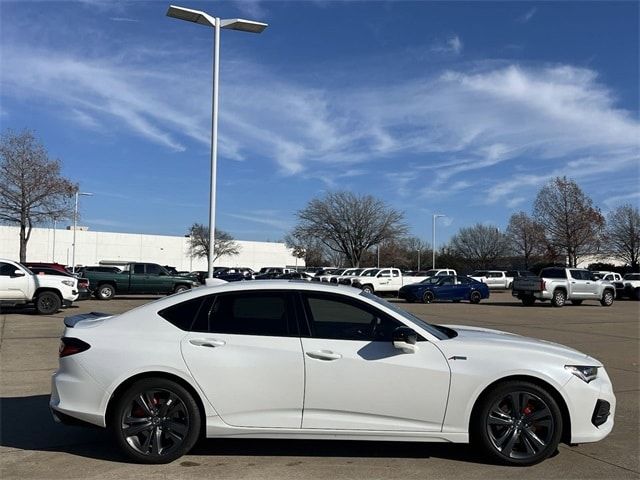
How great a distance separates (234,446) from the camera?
5.44m

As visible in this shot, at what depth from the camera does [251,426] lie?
4941 millimetres

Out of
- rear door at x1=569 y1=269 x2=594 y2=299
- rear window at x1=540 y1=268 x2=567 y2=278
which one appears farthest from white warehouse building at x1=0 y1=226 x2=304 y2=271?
rear door at x1=569 y1=269 x2=594 y2=299

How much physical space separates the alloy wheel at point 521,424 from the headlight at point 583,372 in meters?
0.40

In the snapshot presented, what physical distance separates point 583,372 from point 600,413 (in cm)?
36

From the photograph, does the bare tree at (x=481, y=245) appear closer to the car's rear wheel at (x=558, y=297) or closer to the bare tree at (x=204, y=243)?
the bare tree at (x=204, y=243)

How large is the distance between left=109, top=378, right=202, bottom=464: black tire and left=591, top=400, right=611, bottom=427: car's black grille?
338 centimetres

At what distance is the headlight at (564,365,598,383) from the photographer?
5.07 m

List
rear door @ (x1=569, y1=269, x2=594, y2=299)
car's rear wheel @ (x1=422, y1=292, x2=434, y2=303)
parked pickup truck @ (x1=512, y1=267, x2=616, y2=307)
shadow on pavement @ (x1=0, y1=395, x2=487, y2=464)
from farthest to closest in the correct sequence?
1. car's rear wheel @ (x1=422, y1=292, x2=434, y2=303)
2. rear door @ (x1=569, y1=269, x2=594, y2=299)
3. parked pickup truck @ (x1=512, y1=267, x2=616, y2=307)
4. shadow on pavement @ (x1=0, y1=395, x2=487, y2=464)

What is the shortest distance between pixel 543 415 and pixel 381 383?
142 centimetres

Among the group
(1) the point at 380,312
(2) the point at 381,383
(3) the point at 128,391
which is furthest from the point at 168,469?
(1) the point at 380,312

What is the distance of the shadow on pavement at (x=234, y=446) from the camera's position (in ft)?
17.1

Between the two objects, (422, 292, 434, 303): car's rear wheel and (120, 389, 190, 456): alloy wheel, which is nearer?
(120, 389, 190, 456): alloy wheel

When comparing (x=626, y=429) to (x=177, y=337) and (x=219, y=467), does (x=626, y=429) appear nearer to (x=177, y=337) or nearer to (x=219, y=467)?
(x=219, y=467)

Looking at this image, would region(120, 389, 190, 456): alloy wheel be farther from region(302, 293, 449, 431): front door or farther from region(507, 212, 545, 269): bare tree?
region(507, 212, 545, 269): bare tree
